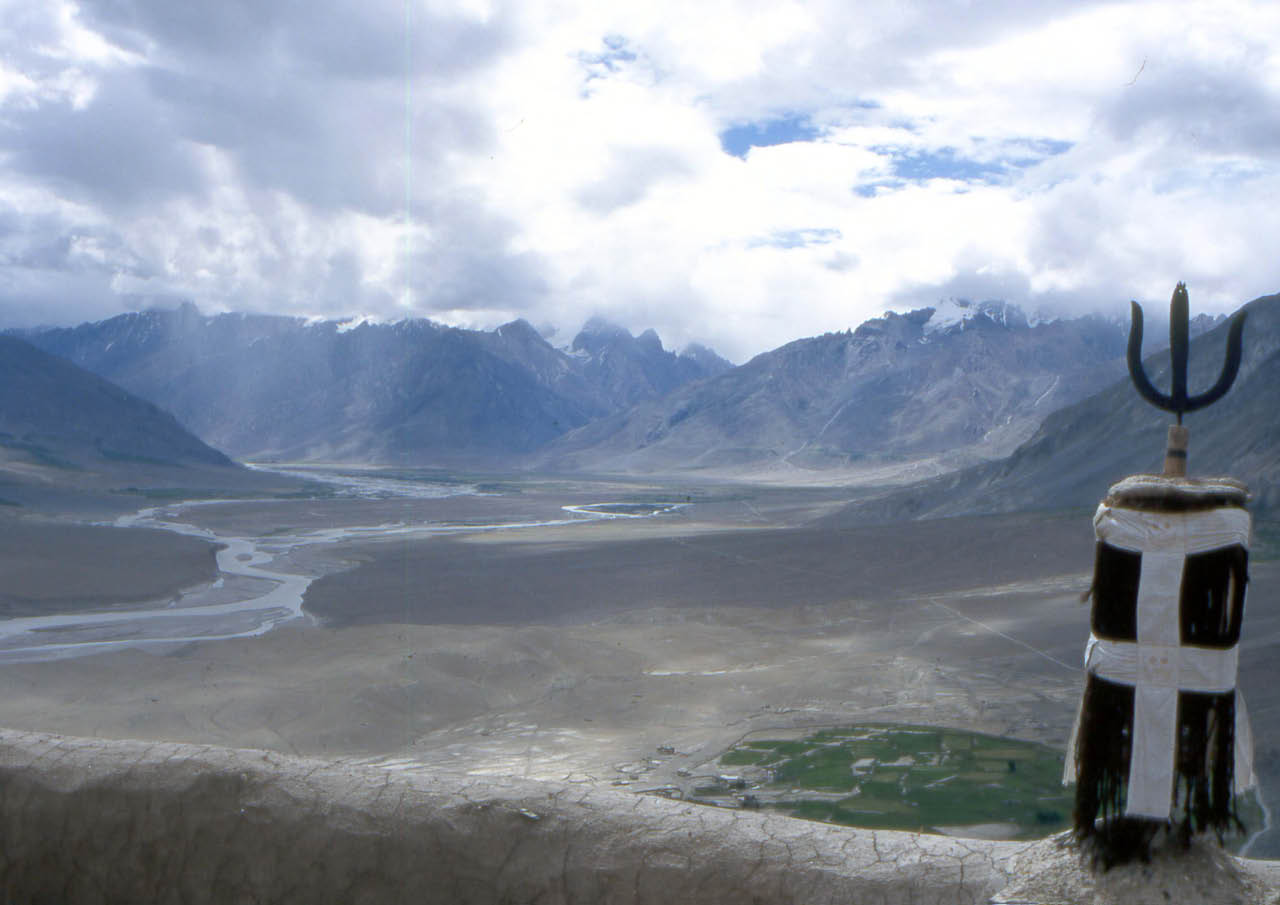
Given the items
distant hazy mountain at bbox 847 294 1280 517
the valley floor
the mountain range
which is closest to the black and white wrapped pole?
the valley floor

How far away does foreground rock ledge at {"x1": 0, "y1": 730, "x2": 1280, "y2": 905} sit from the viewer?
3.11 metres

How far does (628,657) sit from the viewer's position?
69.4 ft

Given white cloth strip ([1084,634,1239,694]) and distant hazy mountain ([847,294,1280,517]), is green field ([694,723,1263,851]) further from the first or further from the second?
distant hazy mountain ([847,294,1280,517])

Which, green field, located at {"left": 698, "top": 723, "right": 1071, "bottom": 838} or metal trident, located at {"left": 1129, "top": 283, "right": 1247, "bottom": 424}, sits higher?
metal trident, located at {"left": 1129, "top": 283, "right": 1247, "bottom": 424}

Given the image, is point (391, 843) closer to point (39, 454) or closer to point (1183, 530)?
point (1183, 530)

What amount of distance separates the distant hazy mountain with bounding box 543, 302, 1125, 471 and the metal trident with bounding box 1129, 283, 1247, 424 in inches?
4001

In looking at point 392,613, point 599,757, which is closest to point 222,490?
point 392,613

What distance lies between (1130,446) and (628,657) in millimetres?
31413

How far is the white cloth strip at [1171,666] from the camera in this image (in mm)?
2303

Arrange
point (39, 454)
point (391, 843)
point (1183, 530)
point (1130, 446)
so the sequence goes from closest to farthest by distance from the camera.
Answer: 1. point (1183, 530)
2. point (391, 843)
3. point (1130, 446)
4. point (39, 454)

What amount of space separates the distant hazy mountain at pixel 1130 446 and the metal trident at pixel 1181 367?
33.6 metres

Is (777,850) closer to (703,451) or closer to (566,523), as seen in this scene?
(566,523)

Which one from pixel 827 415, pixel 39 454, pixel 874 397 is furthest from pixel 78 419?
pixel 874 397

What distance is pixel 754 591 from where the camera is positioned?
95.8ft
